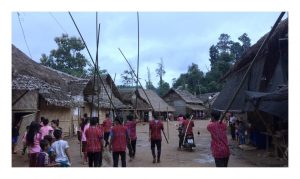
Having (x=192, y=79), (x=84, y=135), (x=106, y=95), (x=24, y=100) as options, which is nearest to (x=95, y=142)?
(x=84, y=135)

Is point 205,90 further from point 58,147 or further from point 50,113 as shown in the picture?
point 58,147

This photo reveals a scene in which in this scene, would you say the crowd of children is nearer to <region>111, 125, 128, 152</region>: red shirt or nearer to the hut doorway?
<region>111, 125, 128, 152</region>: red shirt

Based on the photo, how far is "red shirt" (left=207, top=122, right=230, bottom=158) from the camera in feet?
21.0

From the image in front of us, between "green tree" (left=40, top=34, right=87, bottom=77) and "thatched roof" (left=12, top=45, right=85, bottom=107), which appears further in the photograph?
"green tree" (left=40, top=34, right=87, bottom=77)

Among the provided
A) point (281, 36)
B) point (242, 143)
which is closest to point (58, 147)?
point (281, 36)

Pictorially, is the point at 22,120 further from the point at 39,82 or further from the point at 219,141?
the point at 219,141

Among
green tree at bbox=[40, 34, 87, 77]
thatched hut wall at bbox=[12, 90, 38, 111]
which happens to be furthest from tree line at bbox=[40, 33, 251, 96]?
thatched hut wall at bbox=[12, 90, 38, 111]

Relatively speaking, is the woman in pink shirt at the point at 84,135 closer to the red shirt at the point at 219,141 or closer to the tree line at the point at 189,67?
the red shirt at the point at 219,141

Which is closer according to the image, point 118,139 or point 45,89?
point 118,139

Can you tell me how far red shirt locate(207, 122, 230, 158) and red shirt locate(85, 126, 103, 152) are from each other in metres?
2.53

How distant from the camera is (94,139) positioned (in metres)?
7.53

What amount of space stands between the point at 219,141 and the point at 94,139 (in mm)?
2739

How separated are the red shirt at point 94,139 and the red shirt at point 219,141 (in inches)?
99.7

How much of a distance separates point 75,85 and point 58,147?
1497cm
